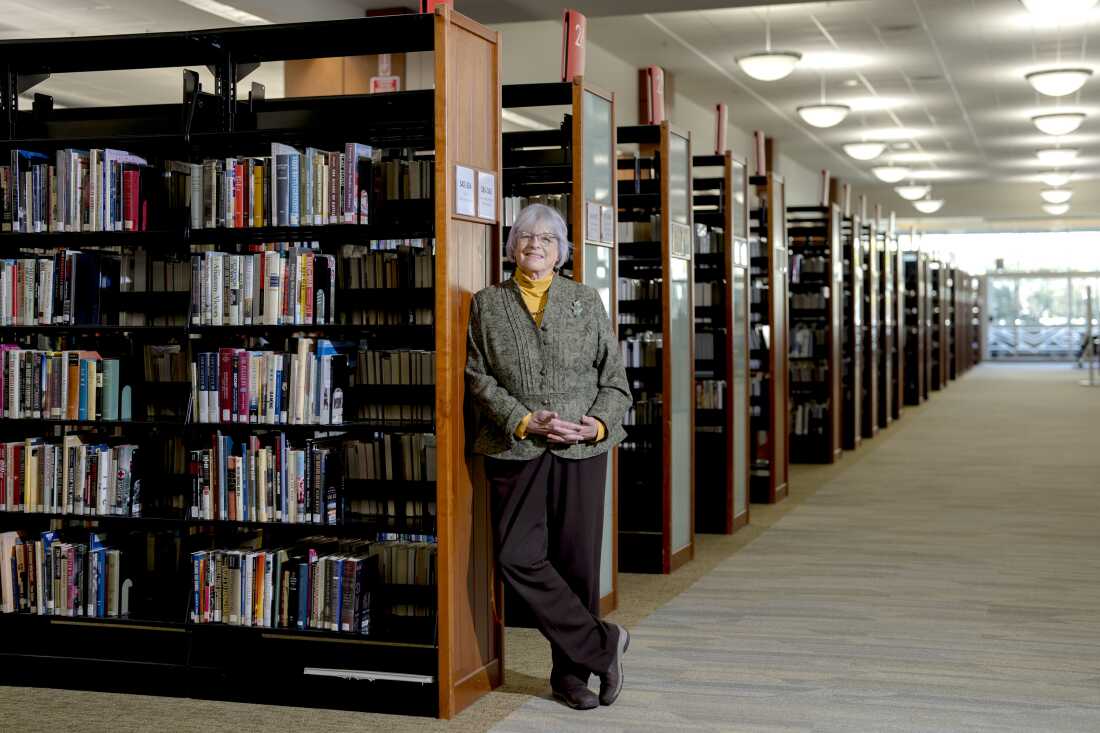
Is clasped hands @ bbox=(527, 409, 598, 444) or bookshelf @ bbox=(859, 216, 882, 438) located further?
bookshelf @ bbox=(859, 216, 882, 438)

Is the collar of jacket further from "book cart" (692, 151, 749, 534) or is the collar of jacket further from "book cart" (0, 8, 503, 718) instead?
"book cart" (692, 151, 749, 534)

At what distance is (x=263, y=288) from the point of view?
4703 mm

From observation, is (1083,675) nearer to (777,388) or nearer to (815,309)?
(777,388)

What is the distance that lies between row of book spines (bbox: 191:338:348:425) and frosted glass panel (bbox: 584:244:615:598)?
5.59ft

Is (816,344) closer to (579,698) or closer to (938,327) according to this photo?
(579,698)

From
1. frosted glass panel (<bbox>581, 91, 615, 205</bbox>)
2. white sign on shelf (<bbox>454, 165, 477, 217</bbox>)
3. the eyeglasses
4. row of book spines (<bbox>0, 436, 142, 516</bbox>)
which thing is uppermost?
frosted glass panel (<bbox>581, 91, 615, 205</bbox>)

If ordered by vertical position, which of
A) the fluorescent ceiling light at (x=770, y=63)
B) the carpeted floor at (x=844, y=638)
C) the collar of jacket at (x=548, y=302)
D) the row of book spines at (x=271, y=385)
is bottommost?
the carpeted floor at (x=844, y=638)

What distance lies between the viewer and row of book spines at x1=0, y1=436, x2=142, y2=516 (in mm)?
4887

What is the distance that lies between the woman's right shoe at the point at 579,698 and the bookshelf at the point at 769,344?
5561mm

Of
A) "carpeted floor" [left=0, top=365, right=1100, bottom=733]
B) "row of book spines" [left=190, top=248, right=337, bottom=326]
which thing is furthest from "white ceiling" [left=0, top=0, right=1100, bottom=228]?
"row of book spines" [left=190, top=248, right=337, bottom=326]

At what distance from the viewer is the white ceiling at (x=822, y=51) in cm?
1102

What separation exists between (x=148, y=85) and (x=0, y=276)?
982 cm

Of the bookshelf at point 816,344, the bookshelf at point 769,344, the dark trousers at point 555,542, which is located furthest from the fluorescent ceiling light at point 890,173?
the dark trousers at point 555,542

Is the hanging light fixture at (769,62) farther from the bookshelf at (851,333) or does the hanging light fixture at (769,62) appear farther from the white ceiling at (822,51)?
the bookshelf at (851,333)
